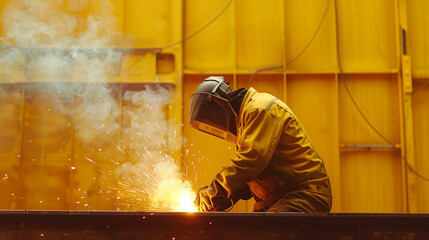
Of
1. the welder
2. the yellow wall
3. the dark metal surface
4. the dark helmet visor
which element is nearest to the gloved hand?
the welder

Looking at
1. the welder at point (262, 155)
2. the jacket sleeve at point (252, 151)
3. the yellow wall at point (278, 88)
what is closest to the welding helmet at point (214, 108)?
the welder at point (262, 155)

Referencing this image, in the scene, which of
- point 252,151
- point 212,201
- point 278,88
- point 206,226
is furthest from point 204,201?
point 278,88

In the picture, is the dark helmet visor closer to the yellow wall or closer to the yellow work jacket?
the yellow work jacket

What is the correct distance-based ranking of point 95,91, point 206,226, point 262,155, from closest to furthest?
point 206,226 → point 262,155 → point 95,91

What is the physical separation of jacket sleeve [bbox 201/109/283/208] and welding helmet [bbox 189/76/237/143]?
23cm

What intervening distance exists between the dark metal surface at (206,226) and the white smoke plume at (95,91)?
220 cm

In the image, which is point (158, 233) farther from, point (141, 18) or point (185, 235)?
point (141, 18)

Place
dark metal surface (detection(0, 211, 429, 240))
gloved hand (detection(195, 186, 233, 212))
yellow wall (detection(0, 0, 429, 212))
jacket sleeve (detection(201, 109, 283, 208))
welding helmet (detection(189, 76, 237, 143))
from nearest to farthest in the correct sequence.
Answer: dark metal surface (detection(0, 211, 429, 240)) → jacket sleeve (detection(201, 109, 283, 208)) → gloved hand (detection(195, 186, 233, 212)) → welding helmet (detection(189, 76, 237, 143)) → yellow wall (detection(0, 0, 429, 212))

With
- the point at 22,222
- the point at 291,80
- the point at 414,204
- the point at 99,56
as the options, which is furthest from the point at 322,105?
the point at 22,222

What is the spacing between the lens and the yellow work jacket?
7.60 ft

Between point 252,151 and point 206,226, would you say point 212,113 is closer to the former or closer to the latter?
point 252,151

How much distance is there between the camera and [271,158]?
2.51 m

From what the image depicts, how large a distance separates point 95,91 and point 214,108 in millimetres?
1920

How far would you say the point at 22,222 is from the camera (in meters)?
1.80
